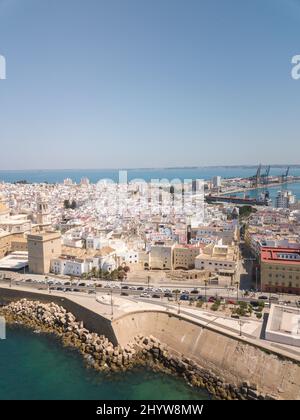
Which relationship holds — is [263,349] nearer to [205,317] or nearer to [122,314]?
[205,317]

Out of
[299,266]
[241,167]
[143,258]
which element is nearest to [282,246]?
[299,266]

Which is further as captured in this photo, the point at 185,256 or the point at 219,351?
the point at 185,256

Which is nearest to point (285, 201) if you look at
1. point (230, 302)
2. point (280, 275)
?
point (280, 275)

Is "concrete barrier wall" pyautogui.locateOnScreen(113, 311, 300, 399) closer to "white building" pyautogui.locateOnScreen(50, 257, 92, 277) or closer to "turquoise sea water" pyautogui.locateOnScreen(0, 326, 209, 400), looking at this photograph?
"turquoise sea water" pyautogui.locateOnScreen(0, 326, 209, 400)

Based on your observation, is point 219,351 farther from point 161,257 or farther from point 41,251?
point 41,251

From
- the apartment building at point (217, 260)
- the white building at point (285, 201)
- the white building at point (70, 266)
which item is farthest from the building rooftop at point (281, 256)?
the white building at point (285, 201)

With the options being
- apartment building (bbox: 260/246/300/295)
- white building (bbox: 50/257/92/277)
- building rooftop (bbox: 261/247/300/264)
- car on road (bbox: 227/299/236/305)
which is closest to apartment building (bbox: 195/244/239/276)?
building rooftop (bbox: 261/247/300/264)
